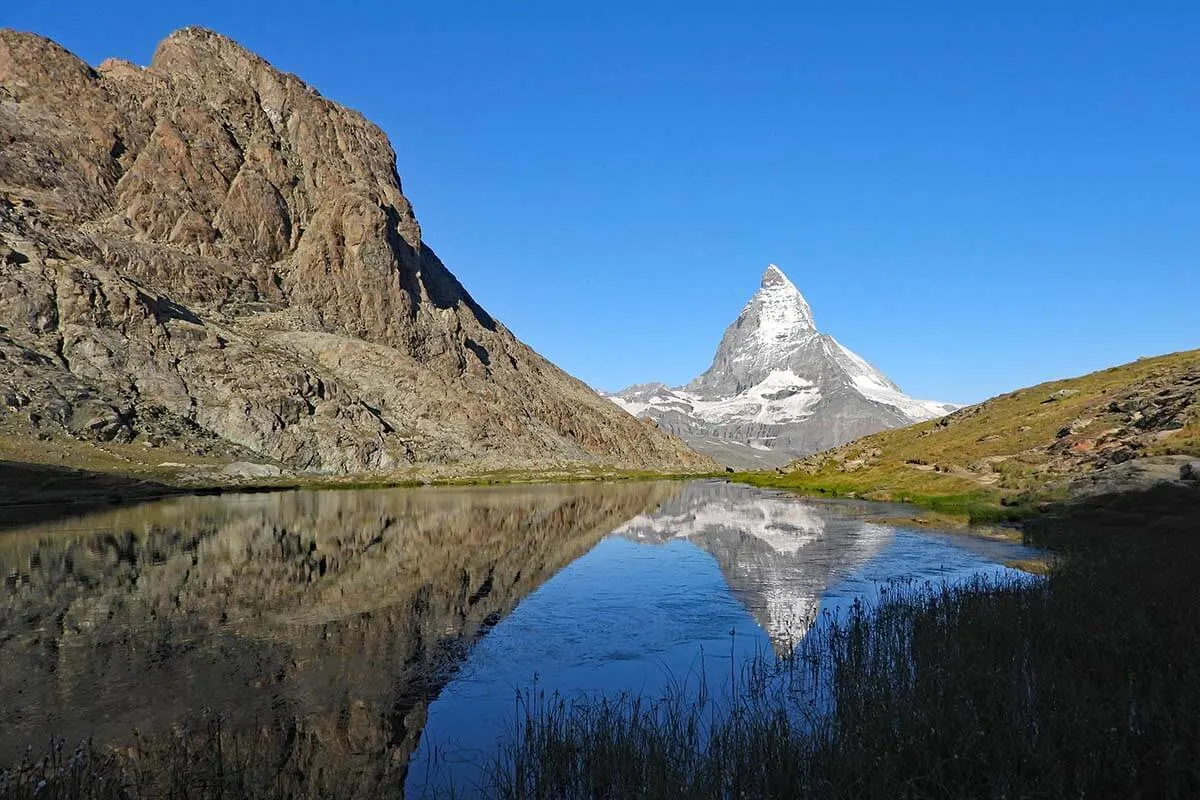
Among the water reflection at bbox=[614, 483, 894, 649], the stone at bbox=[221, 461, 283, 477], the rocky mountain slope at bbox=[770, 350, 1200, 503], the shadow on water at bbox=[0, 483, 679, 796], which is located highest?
the rocky mountain slope at bbox=[770, 350, 1200, 503]

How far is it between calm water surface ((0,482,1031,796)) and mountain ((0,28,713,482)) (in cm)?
8592

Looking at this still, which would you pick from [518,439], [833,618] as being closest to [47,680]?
[833,618]

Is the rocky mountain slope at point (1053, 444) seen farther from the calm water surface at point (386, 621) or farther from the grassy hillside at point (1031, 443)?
the calm water surface at point (386, 621)

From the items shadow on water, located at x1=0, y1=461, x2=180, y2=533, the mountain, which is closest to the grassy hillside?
shadow on water, located at x1=0, y1=461, x2=180, y2=533

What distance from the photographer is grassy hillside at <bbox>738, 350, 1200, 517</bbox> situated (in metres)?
49.4

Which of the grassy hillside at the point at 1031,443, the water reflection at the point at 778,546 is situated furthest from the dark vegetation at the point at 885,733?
the grassy hillside at the point at 1031,443

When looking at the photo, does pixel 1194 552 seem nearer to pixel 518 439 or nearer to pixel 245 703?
pixel 245 703

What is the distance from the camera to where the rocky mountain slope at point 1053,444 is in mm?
44281

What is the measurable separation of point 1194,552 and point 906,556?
11992 millimetres

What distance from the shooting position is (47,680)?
1664cm

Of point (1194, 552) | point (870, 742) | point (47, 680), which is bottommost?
point (47, 680)

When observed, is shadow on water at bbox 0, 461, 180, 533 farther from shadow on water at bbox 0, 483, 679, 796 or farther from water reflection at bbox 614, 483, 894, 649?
water reflection at bbox 614, 483, 894, 649

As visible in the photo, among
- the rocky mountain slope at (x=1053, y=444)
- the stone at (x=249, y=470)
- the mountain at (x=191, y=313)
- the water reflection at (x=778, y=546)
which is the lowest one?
the water reflection at (x=778, y=546)

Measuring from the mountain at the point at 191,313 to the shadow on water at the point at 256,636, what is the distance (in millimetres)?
82085
